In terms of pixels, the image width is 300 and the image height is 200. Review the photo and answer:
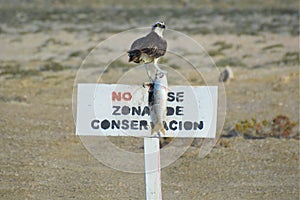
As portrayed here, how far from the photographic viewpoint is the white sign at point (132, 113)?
625cm

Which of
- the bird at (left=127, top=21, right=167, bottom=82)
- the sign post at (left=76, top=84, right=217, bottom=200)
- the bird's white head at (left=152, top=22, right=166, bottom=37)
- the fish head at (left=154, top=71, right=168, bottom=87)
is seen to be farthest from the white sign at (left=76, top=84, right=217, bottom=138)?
the bird's white head at (left=152, top=22, right=166, bottom=37)

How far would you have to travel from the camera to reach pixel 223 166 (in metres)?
10.3

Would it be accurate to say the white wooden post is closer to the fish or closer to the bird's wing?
the fish

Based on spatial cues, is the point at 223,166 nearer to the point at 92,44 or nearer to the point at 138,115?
the point at 138,115

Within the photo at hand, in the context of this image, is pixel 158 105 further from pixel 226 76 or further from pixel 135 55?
pixel 226 76

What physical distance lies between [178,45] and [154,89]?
23.0m

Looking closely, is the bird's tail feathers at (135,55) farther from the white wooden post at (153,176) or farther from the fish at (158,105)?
the white wooden post at (153,176)

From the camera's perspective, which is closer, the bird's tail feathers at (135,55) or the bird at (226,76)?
the bird's tail feathers at (135,55)

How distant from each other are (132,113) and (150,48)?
0.54 m

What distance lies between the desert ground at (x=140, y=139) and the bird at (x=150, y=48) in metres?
0.20

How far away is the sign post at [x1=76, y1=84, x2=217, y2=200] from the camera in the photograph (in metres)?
6.26

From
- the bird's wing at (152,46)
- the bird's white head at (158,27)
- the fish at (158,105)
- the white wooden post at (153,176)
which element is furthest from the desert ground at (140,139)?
the white wooden post at (153,176)

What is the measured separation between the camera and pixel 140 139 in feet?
37.6

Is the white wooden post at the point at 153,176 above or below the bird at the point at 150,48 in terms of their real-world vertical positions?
below
